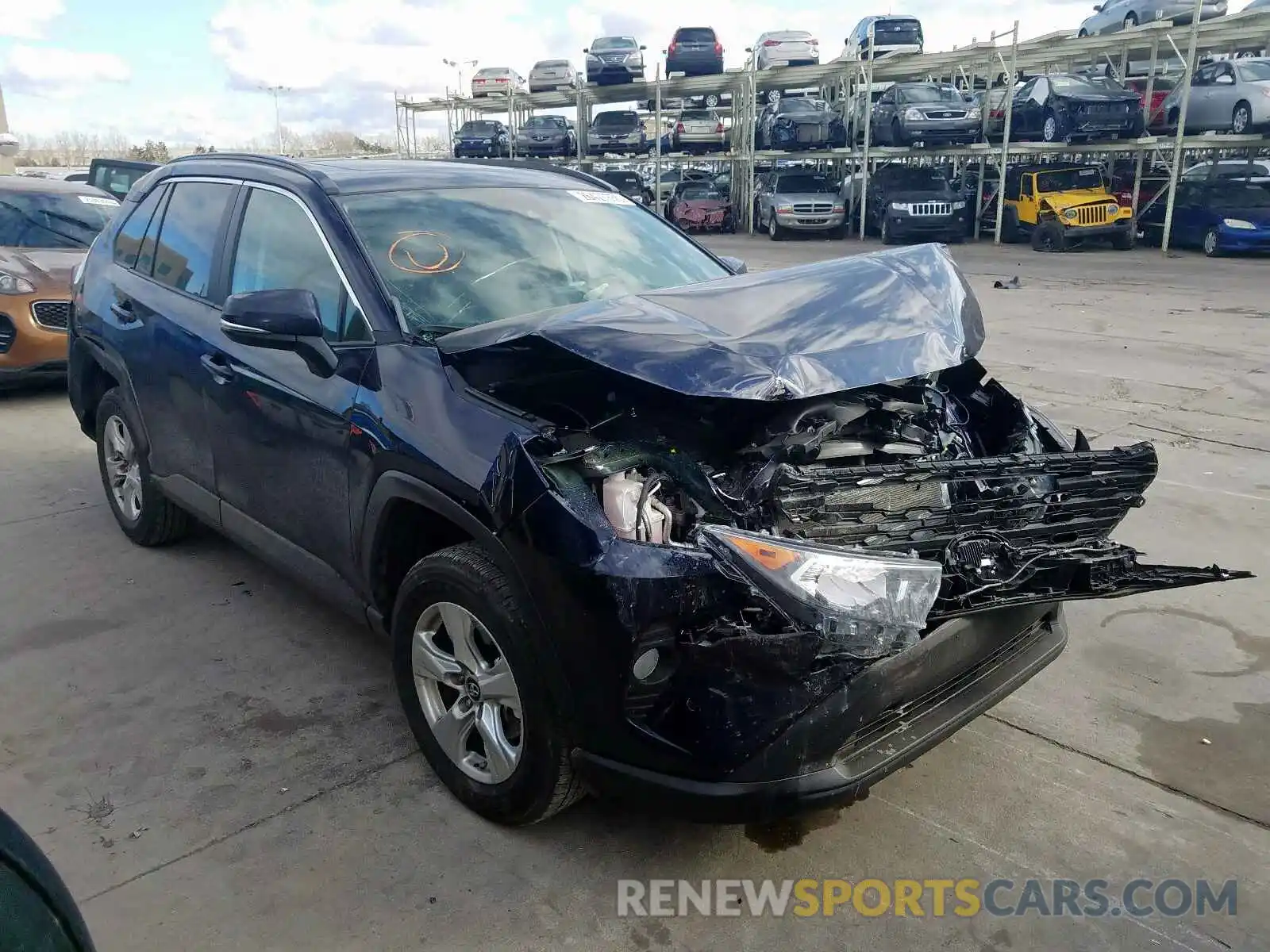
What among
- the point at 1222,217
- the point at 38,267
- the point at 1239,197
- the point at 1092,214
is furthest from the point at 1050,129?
the point at 38,267

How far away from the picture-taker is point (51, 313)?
7.86 m

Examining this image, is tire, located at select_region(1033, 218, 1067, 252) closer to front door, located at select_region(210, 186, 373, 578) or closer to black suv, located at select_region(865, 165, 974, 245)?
black suv, located at select_region(865, 165, 974, 245)

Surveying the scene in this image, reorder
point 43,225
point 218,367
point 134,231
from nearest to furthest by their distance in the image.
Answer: point 218,367 < point 134,231 < point 43,225

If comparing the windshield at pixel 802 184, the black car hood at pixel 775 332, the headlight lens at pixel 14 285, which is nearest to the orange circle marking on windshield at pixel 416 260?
the black car hood at pixel 775 332

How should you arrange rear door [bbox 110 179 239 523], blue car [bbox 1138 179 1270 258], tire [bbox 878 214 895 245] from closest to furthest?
rear door [bbox 110 179 239 523], blue car [bbox 1138 179 1270 258], tire [bbox 878 214 895 245]

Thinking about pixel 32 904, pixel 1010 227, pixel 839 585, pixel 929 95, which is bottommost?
pixel 1010 227

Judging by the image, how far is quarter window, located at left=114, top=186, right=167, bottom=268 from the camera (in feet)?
14.8

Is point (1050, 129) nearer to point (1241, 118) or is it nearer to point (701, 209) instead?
point (1241, 118)

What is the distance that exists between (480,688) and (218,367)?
1.80 metres

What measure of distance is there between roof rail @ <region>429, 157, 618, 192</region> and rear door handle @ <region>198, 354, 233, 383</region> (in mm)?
1189

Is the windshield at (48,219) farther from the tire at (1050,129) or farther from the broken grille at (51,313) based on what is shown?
the tire at (1050,129)

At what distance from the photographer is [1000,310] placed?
12.5m

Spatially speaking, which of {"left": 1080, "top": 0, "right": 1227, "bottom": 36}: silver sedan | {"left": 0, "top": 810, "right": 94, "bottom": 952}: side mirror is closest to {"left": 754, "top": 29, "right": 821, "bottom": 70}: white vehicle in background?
{"left": 1080, "top": 0, "right": 1227, "bottom": 36}: silver sedan

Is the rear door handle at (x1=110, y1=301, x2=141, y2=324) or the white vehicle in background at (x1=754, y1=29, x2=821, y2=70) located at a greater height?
the white vehicle in background at (x1=754, y1=29, x2=821, y2=70)
